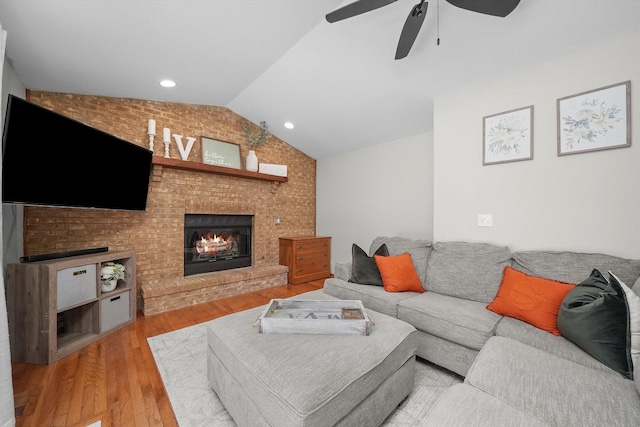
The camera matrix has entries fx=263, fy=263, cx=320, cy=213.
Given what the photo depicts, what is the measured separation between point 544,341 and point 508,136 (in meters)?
1.77

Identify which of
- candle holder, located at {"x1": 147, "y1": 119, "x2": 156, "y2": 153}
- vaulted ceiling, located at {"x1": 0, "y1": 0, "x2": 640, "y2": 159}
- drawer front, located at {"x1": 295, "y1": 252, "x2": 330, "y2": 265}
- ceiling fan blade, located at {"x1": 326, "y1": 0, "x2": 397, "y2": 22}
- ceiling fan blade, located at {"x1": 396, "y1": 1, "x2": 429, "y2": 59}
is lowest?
drawer front, located at {"x1": 295, "y1": 252, "x2": 330, "y2": 265}

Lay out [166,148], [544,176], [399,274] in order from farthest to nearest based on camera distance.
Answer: [166,148]
[399,274]
[544,176]

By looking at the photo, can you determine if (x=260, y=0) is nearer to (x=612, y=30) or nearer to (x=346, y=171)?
(x=612, y=30)

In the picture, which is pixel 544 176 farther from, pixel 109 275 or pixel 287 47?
pixel 109 275

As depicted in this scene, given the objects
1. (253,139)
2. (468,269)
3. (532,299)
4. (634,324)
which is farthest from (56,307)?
(634,324)

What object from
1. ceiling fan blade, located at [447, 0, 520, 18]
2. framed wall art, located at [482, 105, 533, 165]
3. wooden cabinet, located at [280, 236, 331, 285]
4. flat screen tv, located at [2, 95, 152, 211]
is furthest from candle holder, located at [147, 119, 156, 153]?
framed wall art, located at [482, 105, 533, 165]

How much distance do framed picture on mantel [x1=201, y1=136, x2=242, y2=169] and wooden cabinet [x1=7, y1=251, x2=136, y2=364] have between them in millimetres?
1811

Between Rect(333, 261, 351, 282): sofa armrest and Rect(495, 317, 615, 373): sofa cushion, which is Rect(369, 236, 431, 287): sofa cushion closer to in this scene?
Rect(333, 261, 351, 282): sofa armrest

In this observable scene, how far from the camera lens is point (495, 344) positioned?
1.53m

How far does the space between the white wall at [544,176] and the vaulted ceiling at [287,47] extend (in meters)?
0.16

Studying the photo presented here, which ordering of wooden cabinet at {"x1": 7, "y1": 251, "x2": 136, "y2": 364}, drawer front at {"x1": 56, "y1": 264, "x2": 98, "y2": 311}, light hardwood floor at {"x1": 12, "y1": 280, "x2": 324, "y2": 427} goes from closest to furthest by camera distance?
1. light hardwood floor at {"x1": 12, "y1": 280, "x2": 324, "y2": 427}
2. wooden cabinet at {"x1": 7, "y1": 251, "x2": 136, "y2": 364}
3. drawer front at {"x1": 56, "y1": 264, "x2": 98, "y2": 311}

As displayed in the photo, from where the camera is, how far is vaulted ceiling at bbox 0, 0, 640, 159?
1.86m

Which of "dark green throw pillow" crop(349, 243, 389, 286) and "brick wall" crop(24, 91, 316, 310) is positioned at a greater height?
"brick wall" crop(24, 91, 316, 310)

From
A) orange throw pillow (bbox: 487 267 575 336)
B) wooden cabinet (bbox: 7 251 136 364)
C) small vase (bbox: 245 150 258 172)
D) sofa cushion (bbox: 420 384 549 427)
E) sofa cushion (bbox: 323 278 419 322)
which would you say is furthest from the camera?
small vase (bbox: 245 150 258 172)
